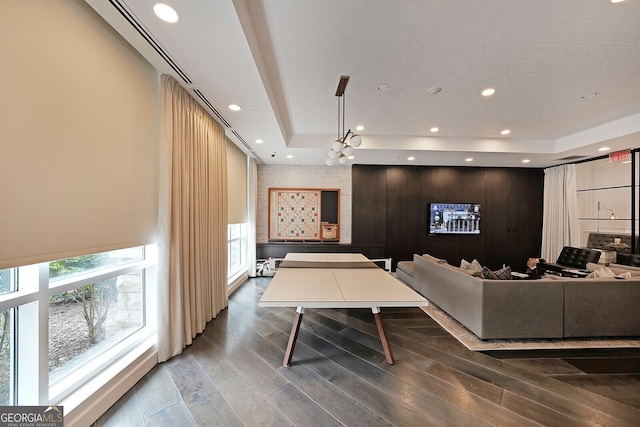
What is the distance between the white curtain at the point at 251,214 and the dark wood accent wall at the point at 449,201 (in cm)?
234

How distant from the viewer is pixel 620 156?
14.5ft

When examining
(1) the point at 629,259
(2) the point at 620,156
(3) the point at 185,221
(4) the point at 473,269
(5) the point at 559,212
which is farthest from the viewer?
(5) the point at 559,212

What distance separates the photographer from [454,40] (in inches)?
76.7

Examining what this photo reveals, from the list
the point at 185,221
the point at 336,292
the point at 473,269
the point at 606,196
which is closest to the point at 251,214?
the point at 185,221

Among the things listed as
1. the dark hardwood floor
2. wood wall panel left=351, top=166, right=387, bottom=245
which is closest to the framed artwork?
wood wall panel left=351, top=166, right=387, bottom=245

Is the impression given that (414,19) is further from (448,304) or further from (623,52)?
(448,304)

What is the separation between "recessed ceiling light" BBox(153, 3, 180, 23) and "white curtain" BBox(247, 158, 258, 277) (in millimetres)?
3680

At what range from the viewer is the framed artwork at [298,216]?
5555 mm

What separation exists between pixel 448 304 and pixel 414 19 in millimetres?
3300

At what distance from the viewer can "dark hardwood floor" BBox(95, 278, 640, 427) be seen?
1609mm

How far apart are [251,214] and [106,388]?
12.2 ft

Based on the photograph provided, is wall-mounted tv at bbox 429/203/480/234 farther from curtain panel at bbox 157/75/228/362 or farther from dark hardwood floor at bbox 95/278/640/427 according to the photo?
curtain panel at bbox 157/75/228/362

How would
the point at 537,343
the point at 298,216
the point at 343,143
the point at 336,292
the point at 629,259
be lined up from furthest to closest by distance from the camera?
the point at 298,216 < the point at 629,259 < the point at 343,143 < the point at 537,343 < the point at 336,292

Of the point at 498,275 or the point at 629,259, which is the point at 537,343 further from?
the point at 629,259
